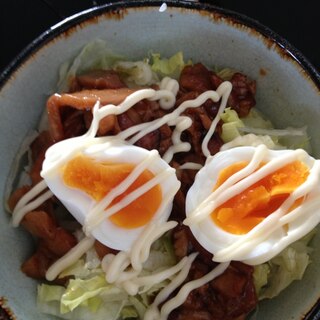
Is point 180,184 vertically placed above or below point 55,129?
below

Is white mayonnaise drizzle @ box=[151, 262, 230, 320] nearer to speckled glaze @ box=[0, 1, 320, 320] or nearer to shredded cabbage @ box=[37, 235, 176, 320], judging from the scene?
shredded cabbage @ box=[37, 235, 176, 320]

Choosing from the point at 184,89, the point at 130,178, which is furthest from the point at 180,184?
the point at 184,89

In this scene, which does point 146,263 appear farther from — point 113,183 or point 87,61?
point 87,61

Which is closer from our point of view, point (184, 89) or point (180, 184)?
point (180, 184)

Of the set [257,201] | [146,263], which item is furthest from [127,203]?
[257,201]

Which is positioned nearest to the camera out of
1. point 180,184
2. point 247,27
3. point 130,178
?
point 130,178

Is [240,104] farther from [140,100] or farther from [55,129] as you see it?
[55,129]

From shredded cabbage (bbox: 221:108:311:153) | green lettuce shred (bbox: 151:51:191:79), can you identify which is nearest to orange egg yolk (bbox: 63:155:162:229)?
shredded cabbage (bbox: 221:108:311:153)
